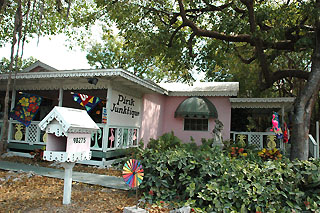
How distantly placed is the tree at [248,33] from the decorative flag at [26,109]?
453cm

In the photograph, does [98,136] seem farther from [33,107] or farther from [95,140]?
[33,107]

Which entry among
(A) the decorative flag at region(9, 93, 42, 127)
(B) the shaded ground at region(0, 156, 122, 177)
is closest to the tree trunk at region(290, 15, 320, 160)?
(B) the shaded ground at region(0, 156, 122, 177)

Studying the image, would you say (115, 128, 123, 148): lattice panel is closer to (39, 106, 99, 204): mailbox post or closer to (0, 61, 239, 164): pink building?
(0, 61, 239, 164): pink building

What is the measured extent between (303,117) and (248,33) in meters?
4.25

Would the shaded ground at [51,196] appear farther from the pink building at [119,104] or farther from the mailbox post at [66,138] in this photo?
the pink building at [119,104]

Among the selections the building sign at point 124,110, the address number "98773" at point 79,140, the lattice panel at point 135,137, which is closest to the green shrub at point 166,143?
the lattice panel at point 135,137

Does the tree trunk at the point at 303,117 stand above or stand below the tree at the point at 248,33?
below

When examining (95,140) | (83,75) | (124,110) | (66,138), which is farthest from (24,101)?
(66,138)

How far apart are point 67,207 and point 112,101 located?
5125 millimetres

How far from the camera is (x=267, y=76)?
29.5 ft

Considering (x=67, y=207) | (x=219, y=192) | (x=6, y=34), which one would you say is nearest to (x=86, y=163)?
(x=67, y=207)

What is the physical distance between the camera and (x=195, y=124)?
44.0ft

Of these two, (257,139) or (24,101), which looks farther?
(257,139)

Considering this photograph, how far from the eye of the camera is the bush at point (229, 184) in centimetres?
436
